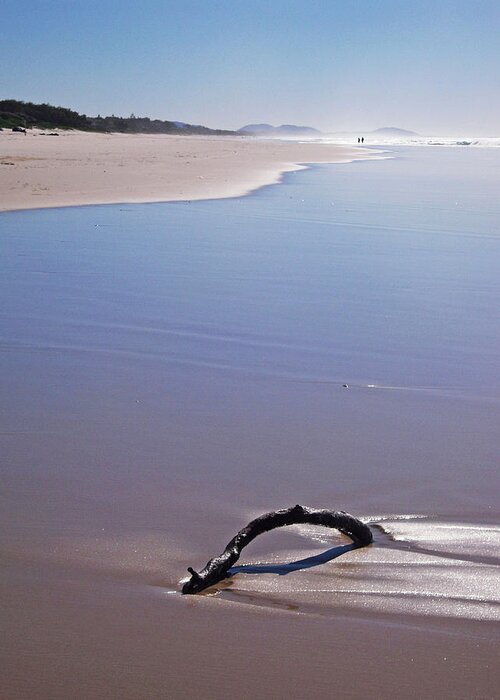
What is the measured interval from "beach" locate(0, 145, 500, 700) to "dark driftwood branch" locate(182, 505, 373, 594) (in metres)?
0.05

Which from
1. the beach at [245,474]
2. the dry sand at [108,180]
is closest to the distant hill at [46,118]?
the dry sand at [108,180]

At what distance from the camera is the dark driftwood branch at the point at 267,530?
8.22 ft

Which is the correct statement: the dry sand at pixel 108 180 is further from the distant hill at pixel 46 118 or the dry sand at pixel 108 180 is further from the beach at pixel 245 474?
the distant hill at pixel 46 118

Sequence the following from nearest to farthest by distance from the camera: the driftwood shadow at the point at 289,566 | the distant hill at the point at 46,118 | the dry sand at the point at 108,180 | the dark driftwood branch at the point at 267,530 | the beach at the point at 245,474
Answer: the beach at the point at 245,474 → the dark driftwood branch at the point at 267,530 → the driftwood shadow at the point at 289,566 → the dry sand at the point at 108,180 → the distant hill at the point at 46,118

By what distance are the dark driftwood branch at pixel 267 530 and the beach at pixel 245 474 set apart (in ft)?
0.17


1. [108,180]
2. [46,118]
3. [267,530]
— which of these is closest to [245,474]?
[267,530]

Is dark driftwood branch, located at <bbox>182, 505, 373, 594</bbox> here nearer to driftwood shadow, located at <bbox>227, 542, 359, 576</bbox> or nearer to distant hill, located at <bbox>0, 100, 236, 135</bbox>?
driftwood shadow, located at <bbox>227, 542, 359, 576</bbox>

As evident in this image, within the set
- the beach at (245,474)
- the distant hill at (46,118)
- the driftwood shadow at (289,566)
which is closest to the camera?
the beach at (245,474)

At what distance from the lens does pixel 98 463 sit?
11.2ft

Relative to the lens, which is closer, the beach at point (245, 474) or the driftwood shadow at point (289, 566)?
the beach at point (245, 474)

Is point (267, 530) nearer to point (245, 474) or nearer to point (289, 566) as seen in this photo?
point (289, 566)

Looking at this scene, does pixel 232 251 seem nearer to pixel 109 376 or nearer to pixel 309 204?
pixel 109 376

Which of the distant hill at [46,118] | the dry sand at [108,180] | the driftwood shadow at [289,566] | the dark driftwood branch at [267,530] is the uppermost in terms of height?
the distant hill at [46,118]

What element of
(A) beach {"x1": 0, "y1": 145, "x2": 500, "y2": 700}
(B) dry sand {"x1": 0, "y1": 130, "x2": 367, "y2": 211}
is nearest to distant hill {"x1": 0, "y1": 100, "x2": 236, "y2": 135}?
(B) dry sand {"x1": 0, "y1": 130, "x2": 367, "y2": 211}
